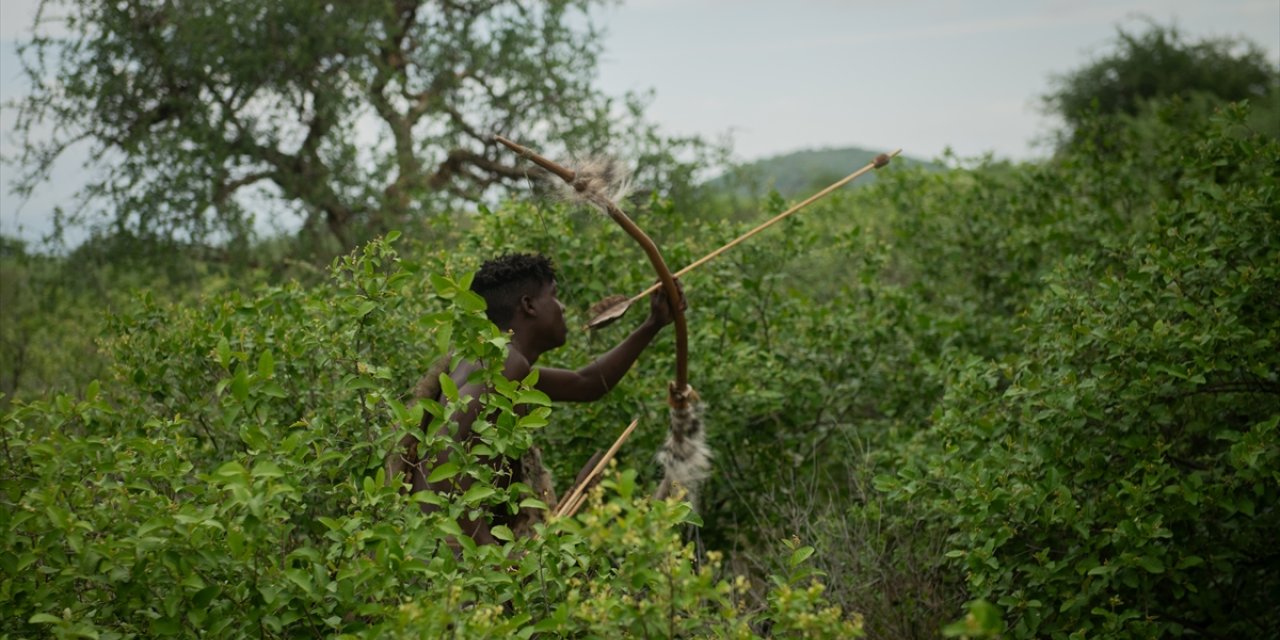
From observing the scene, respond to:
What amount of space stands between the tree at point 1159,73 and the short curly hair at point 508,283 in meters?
26.7

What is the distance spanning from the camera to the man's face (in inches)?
194

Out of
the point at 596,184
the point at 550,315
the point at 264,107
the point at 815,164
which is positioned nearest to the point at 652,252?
the point at 596,184

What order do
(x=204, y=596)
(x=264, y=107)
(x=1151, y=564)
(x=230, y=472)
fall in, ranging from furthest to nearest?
1. (x=264, y=107)
2. (x=1151, y=564)
3. (x=204, y=596)
4. (x=230, y=472)

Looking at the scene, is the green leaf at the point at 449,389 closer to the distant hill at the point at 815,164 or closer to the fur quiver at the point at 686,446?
the fur quiver at the point at 686,446

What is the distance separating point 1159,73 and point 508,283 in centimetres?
2928

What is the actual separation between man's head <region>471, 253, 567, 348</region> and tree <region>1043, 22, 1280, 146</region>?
2668cm

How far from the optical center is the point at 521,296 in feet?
16.1

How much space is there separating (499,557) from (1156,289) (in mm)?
3447

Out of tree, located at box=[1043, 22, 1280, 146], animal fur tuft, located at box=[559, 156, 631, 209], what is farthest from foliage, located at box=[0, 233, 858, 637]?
tree, located at box=[1043, 22, 1280, 146]

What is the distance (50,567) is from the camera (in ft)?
10.3

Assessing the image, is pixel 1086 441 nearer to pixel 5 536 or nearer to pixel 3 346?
pixel 5 536

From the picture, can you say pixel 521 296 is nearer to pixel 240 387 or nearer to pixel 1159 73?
pixel 240 387

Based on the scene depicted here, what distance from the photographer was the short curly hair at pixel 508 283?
193 inches

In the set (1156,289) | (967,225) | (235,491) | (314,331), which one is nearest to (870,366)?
(967,225)
